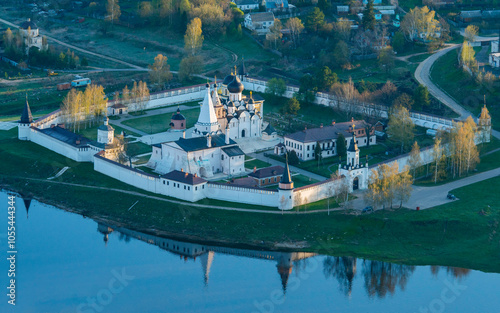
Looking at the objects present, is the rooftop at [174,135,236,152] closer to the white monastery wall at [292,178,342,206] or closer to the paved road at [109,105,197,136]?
the white monastery wall at [292,178,342,206]

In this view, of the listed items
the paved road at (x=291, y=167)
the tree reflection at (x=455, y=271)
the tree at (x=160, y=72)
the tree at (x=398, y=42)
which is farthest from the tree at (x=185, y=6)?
the tree reflection at (x=455, y=271)

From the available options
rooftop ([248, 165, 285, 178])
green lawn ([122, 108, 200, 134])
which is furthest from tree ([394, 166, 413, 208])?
green lawn ([122, 108, 200, 134])

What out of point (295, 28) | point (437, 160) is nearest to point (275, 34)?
point (295, 28)

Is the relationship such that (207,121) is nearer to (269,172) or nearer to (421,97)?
(269,172)

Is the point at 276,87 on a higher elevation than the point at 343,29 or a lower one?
lower

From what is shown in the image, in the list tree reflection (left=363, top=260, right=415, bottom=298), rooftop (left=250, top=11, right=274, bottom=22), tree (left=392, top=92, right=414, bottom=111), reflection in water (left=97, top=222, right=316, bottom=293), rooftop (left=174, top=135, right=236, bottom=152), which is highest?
rooftop (left=250, top=11, right=274, bottom=22)

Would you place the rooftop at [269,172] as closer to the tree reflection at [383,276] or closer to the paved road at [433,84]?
the tree reflection at [383,276]
